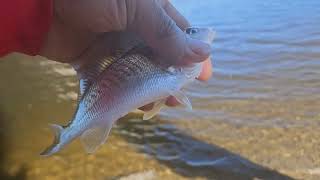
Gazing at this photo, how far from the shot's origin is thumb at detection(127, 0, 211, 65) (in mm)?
1726

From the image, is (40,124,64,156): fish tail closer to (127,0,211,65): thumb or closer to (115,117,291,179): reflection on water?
(127,0,211,65): thumb

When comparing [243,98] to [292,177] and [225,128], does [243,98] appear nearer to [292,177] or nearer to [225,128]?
[225,128]

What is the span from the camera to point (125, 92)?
64.2 inches

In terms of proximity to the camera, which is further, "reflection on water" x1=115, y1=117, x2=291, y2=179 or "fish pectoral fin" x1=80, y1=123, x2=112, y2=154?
"reflection on water" x1=115, y1=117, x2=291, y2=179

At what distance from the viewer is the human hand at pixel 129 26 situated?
173 centimetres

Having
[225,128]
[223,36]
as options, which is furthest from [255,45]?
[225,128]

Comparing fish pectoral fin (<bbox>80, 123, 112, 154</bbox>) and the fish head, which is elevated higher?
the fish head

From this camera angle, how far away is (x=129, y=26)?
1.81 metres

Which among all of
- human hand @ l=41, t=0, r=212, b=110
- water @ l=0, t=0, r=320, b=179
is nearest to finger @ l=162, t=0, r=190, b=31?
human hand @ l=41, t=0, r=212, b=110

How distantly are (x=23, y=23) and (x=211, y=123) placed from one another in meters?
2.71

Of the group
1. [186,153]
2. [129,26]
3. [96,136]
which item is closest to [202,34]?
[129,26]

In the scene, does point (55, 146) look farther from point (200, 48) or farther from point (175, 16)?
point (175, 16)

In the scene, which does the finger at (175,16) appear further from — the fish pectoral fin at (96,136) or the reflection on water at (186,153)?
the reflection on water at (186,153)

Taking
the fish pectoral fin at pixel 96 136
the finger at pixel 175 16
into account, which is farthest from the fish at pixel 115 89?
the finger at pixel 175 16
